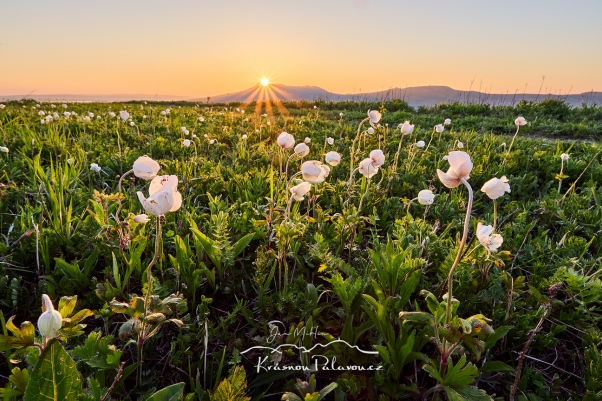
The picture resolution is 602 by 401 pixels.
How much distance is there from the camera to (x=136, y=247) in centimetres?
204

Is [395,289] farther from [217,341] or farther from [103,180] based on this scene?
[103,180]

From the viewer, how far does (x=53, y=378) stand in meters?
0.87

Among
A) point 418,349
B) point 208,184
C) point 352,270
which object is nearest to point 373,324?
point 418,349

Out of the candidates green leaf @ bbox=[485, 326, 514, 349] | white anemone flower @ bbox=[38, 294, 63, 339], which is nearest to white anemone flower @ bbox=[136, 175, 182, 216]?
white anemone flower @ bbox=[38, 294, 63, 339]

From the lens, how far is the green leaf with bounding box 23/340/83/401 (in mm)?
856

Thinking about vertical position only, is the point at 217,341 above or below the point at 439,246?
below

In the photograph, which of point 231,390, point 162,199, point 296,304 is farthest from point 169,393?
point 296,304

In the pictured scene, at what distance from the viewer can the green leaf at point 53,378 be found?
86 cm

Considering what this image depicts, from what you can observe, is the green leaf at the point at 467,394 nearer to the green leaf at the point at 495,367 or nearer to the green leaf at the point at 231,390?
the green leaf at the point at 495,367

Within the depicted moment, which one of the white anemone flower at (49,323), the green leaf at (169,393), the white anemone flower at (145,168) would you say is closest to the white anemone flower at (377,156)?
the white anemone flower at (145,168)

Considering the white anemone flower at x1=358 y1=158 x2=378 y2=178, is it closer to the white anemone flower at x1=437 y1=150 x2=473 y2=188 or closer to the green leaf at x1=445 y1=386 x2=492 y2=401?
the white anemone flower at x1=437 y1=150 x2=473 y2=188

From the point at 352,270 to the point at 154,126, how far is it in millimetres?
5397

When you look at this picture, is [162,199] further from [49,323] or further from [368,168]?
[368,168]

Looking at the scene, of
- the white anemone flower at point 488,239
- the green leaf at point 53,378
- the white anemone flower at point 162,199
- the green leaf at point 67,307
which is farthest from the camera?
the white anemone flower at point 488,239
